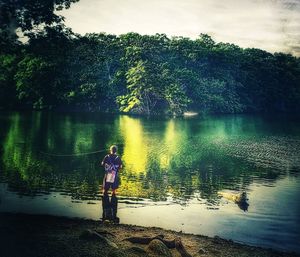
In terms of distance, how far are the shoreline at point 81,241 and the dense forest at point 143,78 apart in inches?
2218

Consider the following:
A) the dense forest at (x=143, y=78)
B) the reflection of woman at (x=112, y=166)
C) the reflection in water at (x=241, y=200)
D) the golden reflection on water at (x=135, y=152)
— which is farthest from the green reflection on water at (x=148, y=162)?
the dense forest at (x=143, y=78)

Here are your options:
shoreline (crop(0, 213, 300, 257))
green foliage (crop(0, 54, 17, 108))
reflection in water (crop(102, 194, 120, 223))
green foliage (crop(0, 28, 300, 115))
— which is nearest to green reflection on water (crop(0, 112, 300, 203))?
reflection in water (crop(102, 194, 120, 223))

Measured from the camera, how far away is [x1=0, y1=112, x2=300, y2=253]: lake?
543 inches

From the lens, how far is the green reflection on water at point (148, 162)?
18.9 m

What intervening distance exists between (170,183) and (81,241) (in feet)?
38.6

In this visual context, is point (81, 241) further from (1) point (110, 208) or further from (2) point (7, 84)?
(2) point (7, 84)

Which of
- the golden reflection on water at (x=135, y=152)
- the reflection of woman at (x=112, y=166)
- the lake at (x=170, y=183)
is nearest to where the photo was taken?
the lake at (x=170, y=183)

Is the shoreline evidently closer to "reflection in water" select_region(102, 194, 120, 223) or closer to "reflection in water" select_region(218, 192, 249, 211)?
"reflection in water" select_region(102, 194, 120, 223)

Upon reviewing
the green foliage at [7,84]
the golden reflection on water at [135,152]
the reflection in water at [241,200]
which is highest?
the green foliage at [7,84]

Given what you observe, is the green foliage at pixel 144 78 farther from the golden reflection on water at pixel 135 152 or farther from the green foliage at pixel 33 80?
the golden reflection on water at pixel 135 152

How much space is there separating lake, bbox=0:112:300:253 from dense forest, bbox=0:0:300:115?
3680cm

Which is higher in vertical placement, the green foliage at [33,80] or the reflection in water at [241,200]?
the green foliage at [33,80]

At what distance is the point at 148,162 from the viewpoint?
27.3 m

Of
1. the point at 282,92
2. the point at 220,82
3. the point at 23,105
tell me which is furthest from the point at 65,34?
the point at 282,92
